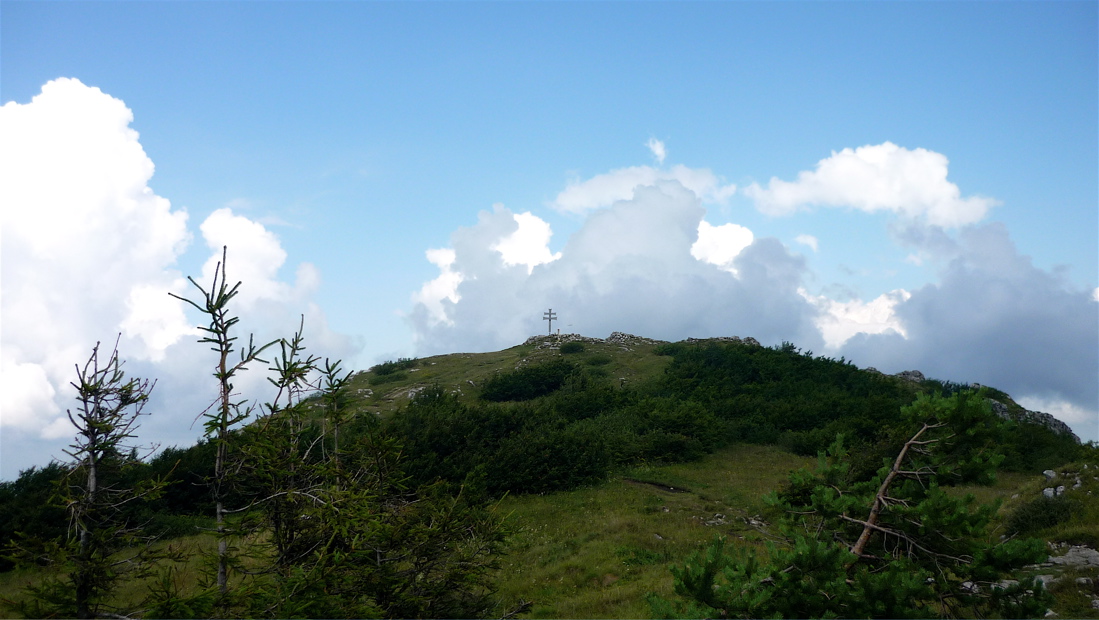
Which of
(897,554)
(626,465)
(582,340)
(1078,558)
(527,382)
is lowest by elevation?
(1078,558)

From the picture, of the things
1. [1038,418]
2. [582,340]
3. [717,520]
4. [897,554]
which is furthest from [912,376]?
[897,554]

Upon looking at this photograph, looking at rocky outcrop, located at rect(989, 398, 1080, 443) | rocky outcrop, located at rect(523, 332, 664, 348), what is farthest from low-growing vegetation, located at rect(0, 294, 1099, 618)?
rocky outcrop, located at rect(523, 332, 664, 348)

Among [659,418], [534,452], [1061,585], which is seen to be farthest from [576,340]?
[1061,585]

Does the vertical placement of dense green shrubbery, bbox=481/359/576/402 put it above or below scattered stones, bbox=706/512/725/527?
above

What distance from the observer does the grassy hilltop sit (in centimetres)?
1186

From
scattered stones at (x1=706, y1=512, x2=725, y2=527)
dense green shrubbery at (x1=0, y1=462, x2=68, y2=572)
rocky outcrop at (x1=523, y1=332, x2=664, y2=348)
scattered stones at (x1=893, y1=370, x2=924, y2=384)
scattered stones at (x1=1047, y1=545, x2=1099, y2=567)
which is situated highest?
rocky outcrop at (x1=523, y1=332, x2=664, y2=348)

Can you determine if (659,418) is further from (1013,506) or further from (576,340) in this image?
(576,340)

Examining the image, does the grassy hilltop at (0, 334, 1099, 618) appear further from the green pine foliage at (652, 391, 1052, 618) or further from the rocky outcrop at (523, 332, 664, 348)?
the rocky outcrop at (523, 332, 664, 348)

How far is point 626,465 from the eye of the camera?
79.5ft

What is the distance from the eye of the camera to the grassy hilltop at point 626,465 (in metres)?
11.9

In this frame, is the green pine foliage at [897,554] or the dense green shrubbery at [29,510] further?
the dense green shrubbery at [29,510]

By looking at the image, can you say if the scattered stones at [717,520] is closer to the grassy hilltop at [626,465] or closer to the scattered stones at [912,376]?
the grassy hilltop at [626,465]

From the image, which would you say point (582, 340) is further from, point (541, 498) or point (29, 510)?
point (29, 510)

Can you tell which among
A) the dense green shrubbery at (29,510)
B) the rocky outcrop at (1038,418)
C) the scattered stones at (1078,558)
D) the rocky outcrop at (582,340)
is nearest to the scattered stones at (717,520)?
the scattered stones at (1078,558)
